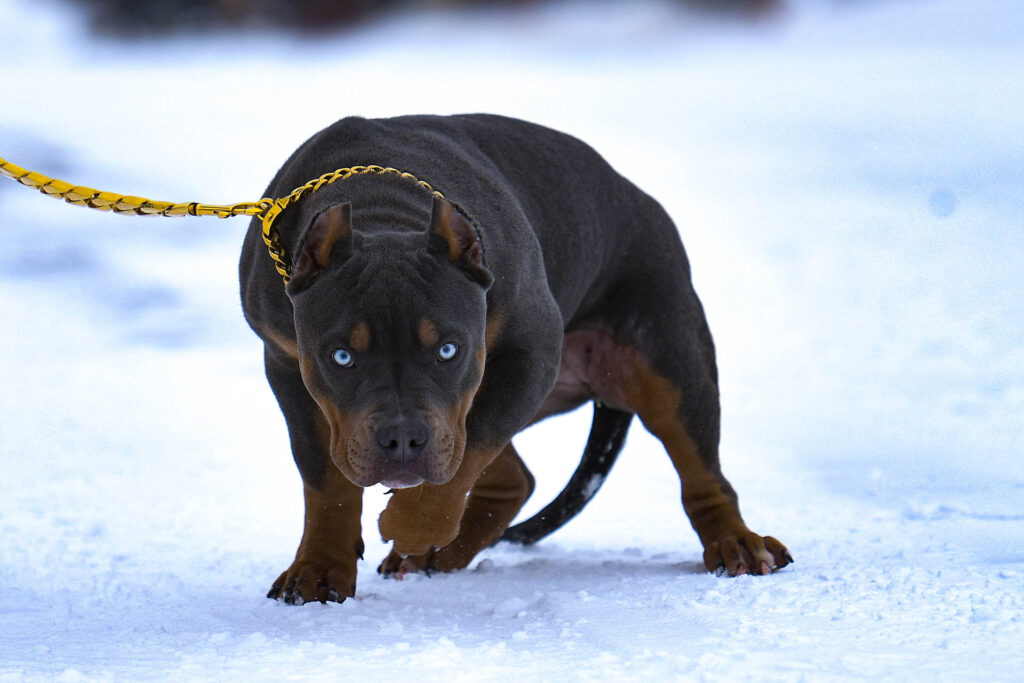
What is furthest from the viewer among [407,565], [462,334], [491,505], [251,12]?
[251,12]

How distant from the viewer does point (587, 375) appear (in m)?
5.21

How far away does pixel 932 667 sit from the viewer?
9.17ft

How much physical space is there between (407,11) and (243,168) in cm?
615

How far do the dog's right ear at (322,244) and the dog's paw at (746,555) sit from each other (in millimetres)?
1974

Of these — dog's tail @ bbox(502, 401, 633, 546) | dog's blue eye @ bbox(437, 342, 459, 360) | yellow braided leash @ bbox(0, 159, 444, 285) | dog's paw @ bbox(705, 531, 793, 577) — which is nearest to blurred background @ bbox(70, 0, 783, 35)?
dog's tail @ bbox(502, 401, 633, 546)

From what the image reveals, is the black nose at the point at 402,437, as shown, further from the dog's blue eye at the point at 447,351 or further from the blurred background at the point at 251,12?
the blurred background at the point at 251,12

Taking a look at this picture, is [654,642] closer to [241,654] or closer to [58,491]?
[241,654]

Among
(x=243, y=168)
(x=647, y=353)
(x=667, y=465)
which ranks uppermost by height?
A: (x=243, y=168)

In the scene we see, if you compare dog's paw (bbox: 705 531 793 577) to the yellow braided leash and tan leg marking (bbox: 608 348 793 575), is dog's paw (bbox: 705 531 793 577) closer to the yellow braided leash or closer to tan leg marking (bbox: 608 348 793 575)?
tan leg marking (bbox: 608 348 793 575)

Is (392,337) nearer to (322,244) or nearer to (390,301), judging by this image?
(390,301)

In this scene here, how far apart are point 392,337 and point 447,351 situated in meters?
0.16

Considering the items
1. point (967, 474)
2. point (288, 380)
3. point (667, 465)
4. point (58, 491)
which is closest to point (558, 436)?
point (667, 465)

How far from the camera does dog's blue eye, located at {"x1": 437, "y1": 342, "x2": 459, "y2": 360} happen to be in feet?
10.8

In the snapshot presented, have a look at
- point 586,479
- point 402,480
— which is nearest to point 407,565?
point 586,479
